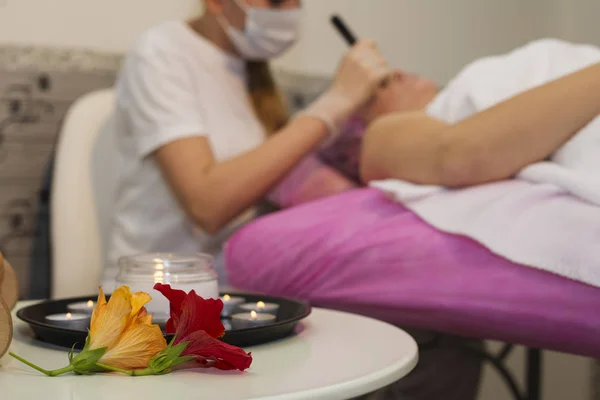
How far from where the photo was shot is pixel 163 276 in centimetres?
56

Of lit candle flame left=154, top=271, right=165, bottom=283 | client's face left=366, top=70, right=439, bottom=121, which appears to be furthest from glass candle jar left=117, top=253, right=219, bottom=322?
client's face left=366, top=70, right=439, bottom=121

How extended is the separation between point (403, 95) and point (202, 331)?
763mm

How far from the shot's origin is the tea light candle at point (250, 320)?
21.8 inches

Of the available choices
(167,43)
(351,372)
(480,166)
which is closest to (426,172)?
(480,166)

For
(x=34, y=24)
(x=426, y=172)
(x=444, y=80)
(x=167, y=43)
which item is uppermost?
(x=34, y=24)

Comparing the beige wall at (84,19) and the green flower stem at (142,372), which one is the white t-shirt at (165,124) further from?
the green flower stem at (142,372)

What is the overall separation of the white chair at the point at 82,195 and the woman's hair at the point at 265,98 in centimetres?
26

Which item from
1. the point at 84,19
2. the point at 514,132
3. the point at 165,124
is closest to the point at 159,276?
the point at 514,132

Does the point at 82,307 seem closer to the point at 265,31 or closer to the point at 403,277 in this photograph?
the point at 403,277

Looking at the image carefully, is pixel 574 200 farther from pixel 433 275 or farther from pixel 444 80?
pixel 444 80

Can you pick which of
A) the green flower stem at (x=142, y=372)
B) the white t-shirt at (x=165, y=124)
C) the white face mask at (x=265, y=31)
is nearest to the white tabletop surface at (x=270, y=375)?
the green flower stem at (x=142, y=372)

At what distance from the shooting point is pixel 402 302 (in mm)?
678

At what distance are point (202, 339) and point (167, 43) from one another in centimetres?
78

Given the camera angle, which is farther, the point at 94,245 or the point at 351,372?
the point at 94,245
